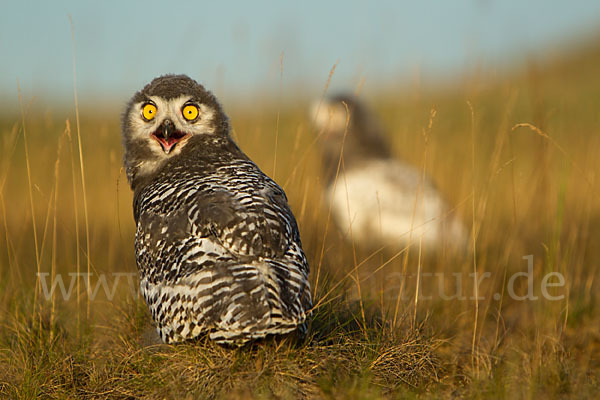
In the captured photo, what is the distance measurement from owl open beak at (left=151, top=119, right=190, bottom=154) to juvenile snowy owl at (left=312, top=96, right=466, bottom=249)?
101 inches

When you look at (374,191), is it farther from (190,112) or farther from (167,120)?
(167,120)

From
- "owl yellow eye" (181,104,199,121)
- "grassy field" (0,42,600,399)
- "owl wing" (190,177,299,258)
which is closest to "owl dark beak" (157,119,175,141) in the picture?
"owl yellow eye" (181,104,199,121)

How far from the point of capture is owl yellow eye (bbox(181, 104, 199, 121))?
11.9 feet

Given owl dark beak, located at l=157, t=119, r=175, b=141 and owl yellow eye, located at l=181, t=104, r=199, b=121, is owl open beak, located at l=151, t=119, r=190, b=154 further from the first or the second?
owl yellow eye, located at l=181, t=104, r=199, b=121

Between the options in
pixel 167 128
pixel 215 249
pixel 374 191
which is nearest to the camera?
pixel 215 249

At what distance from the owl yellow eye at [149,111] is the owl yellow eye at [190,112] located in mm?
204

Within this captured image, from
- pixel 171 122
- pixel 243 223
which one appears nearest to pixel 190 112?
pixel 171 122

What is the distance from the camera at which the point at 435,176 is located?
7.20 meters

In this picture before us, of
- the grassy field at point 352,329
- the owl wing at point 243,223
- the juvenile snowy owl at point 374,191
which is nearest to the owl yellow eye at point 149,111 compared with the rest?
the grassy field at point 352,329

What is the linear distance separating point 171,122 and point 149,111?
20 cm

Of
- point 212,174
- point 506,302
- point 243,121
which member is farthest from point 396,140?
point 212,174

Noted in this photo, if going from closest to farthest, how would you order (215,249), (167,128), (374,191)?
(215,249), (167,128), (374,191)

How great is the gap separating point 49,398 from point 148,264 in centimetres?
99

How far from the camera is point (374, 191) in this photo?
7.02m
